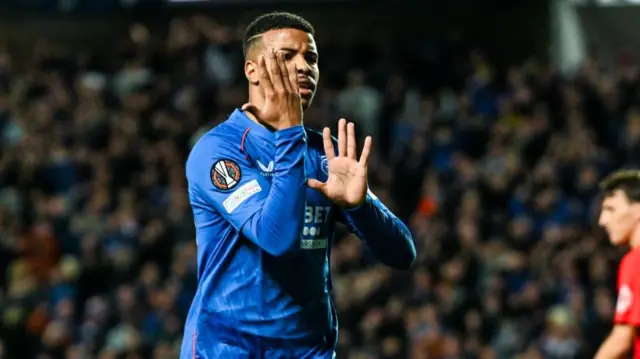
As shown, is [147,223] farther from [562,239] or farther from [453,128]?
[562,239]

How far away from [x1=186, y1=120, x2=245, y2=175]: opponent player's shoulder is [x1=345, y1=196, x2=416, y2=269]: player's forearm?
48 centimetres

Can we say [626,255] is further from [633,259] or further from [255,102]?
[255,102]

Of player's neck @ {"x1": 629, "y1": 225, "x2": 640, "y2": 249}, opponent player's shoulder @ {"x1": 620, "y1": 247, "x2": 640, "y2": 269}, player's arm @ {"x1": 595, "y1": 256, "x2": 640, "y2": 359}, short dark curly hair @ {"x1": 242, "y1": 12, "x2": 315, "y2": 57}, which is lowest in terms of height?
player's arm @ {"x1": 595, "y1": 256, "x2": 640, "y2": 359}

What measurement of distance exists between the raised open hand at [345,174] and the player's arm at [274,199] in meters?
0.16

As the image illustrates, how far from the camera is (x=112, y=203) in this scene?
1435 cm

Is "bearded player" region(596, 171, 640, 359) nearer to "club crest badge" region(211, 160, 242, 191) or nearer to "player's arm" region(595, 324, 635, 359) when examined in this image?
"player's arm" region(595, 324, 635, 359)

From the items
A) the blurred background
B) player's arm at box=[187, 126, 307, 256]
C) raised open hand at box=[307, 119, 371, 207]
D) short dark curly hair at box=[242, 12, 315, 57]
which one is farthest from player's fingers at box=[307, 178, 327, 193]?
the blurred background

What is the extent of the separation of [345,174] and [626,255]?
8.18 feet

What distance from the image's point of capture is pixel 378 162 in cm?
1426

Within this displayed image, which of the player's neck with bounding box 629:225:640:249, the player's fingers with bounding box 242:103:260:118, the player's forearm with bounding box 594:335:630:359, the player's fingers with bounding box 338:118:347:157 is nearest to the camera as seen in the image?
the player's fingers with bounding box 338:118:347:157

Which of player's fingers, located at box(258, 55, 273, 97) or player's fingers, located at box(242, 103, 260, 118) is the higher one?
player's fingers, located at box(258, 55, 273, 97)

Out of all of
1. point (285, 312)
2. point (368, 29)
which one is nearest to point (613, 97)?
point (368, 29)

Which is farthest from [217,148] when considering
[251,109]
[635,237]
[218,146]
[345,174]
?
[635,237]

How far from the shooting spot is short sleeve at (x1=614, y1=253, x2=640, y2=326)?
588cm
